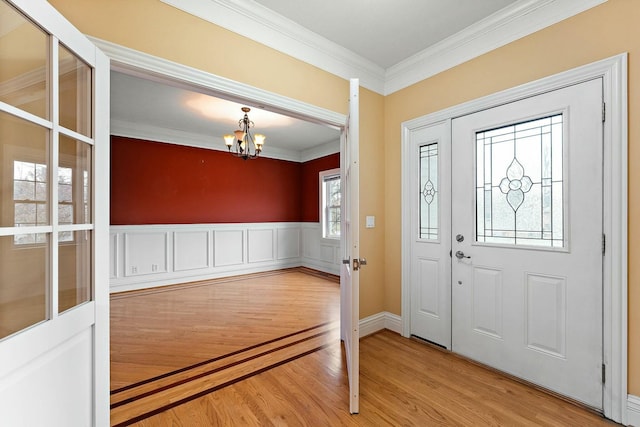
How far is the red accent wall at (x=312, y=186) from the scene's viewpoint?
241 inches

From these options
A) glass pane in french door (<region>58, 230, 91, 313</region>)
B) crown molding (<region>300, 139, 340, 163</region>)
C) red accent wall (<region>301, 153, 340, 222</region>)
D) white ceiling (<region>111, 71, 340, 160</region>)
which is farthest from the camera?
red accent wall (<region>301, 153, 340, 222</region>)

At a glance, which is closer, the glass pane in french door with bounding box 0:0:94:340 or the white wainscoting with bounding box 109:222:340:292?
the glass pane in french door with bounding box 0:0:94:340

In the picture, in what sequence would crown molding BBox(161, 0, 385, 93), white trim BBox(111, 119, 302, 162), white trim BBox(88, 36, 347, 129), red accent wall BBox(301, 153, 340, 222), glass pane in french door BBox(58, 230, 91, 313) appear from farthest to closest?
red accent wall BBox(301, 153, 340, 222), white trim BBox(111, 119, 302, 162), crown molding BBox(161, 0, 385, 93), white trim BBox(88, 36, 347, 129), glass pane in french door BBox(58, 230, 91, 313)

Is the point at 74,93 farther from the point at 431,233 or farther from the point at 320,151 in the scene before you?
the point at 320,151

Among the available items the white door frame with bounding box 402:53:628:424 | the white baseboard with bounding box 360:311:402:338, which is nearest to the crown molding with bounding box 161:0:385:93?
the white door frame with bounding box 402:53:628:424

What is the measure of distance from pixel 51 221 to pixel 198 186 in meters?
4.38

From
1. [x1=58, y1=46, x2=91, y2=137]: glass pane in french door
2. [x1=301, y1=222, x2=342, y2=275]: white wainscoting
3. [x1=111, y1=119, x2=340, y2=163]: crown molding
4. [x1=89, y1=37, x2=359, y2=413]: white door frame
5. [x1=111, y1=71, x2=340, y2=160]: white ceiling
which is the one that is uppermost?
[x1=111, y1=71, x2=340, y2=160]: white ceiling

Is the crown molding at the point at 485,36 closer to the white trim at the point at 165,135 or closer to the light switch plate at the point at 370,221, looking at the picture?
the light switch plate at the point at 370,221

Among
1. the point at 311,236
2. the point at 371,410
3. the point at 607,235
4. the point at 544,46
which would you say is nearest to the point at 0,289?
the point at 371,410

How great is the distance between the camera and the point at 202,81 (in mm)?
1876

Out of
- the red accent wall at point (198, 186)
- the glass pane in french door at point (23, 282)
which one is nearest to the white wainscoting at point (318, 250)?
the red accent wall at point (198, 186)

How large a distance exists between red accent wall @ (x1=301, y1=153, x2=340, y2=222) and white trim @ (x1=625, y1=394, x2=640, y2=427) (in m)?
4.96

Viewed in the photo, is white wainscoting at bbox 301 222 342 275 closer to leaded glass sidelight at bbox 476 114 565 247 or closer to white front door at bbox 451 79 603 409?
white front door at bbox 451 79 603 409

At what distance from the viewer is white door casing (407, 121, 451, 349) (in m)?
2.54
